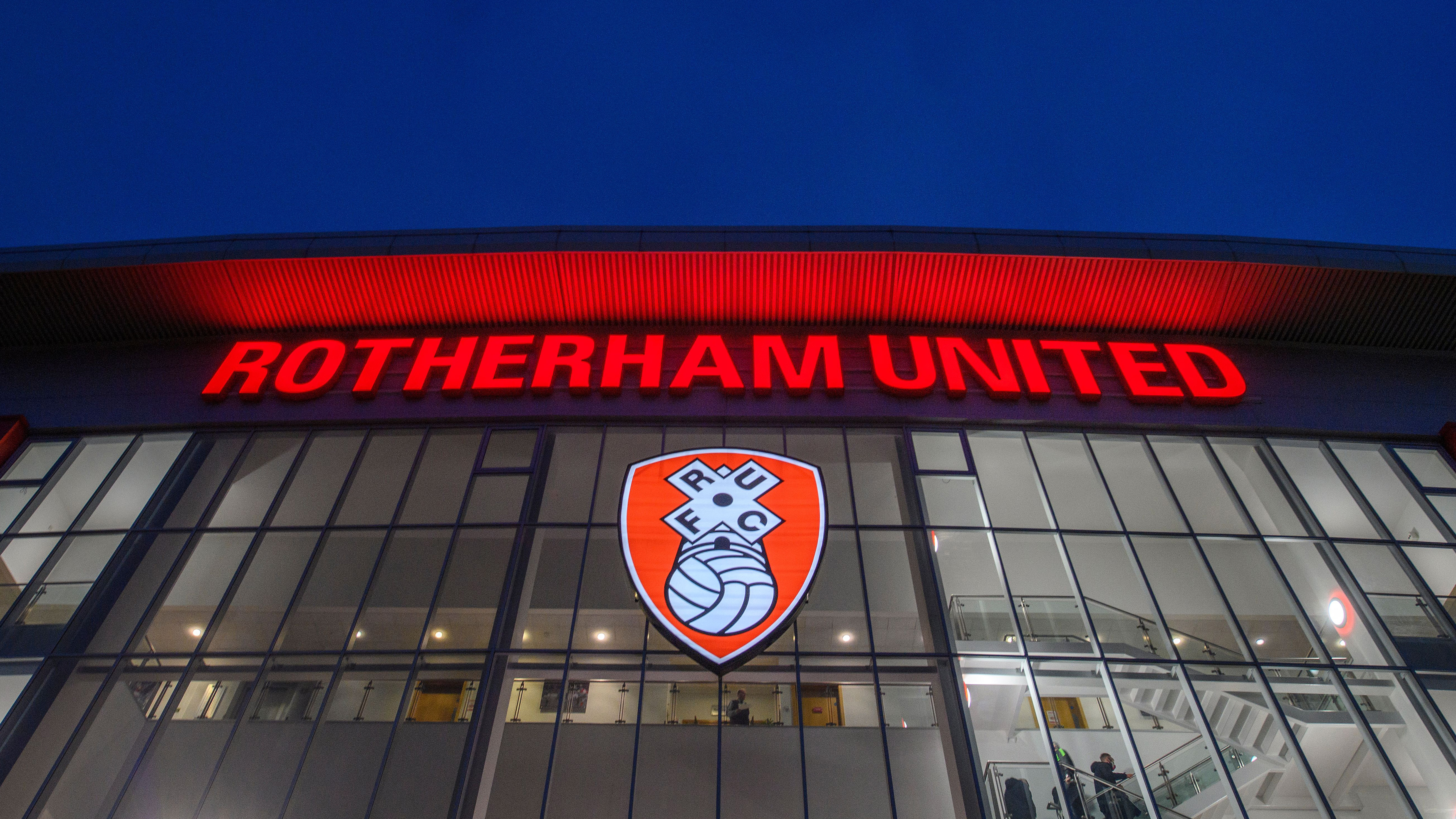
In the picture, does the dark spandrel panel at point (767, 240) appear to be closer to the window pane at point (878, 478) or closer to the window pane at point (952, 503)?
the window pane at point (878, 478)

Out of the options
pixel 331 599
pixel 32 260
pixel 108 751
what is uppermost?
pixel 32 260

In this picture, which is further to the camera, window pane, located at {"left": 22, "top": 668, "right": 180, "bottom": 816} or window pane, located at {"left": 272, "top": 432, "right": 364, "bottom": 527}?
window pane, located at {"left": 272, "top": 432, "right": 364, "bottom": 527}

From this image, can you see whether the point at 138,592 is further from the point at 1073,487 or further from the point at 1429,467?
the point at 1429,467

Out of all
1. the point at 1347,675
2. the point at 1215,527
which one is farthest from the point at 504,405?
the point at 1215,527

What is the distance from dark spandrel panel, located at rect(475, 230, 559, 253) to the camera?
17.4 metres

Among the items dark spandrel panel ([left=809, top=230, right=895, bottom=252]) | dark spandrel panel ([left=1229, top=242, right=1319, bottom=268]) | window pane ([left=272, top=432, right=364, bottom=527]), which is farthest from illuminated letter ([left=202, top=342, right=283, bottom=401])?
dark spandrel panel ([left=1229, top=242, right=1319, bottom=268])

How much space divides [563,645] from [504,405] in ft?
34.7

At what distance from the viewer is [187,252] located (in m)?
17.6

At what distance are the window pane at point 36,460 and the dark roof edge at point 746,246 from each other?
13.7ft

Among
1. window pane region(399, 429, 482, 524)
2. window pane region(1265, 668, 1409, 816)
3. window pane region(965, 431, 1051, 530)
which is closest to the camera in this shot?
window pane region(1265, 668, 1409, 816)

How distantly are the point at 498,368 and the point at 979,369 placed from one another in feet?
36.1

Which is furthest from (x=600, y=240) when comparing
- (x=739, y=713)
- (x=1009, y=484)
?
(x=1009, y=484)

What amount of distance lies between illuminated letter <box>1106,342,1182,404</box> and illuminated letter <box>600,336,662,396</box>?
10471mm

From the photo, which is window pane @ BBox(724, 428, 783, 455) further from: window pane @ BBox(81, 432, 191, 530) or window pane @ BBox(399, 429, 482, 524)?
window pane @ BBox(81, 432, 191, 530)
